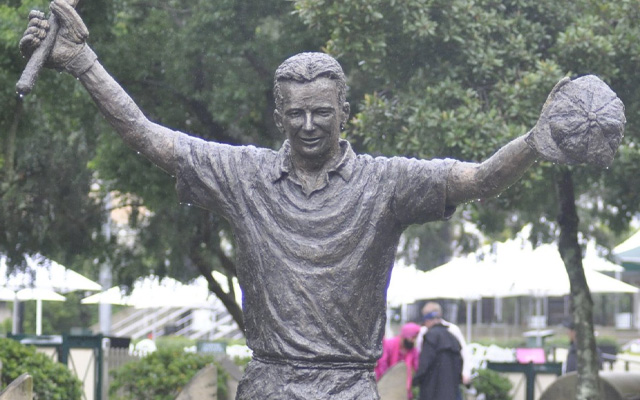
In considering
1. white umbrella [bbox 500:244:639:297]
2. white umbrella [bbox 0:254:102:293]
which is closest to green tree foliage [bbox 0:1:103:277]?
white umbrella [bbox 0:254:102:293]

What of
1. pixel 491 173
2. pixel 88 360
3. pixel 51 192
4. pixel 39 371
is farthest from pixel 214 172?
pixel 51 192

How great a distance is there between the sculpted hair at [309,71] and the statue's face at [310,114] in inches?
0.7


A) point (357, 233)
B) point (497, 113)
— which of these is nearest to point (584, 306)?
point (497, 113)

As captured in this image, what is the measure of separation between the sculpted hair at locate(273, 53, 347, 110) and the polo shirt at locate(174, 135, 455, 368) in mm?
219

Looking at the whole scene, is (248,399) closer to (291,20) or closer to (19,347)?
(19,347)

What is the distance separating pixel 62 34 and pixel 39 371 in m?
7.26

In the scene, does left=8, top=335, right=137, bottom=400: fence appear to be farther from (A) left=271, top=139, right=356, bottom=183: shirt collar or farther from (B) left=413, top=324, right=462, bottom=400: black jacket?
(A) left=271, top=139, right=356, bottom=183: shirt collar

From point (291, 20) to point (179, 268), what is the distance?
5279mm

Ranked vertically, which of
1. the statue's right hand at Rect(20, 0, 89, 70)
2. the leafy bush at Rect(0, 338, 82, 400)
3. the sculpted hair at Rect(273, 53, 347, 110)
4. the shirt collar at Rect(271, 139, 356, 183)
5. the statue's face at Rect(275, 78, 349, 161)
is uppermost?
the statue's right hand at Rect(20, 0, 89, 70)

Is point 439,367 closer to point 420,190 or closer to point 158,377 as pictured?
point 158,377

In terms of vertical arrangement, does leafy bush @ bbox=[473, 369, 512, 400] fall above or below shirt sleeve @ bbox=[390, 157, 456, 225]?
below

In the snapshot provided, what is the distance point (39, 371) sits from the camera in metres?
11.1

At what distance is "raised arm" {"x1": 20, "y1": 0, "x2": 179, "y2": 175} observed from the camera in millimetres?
4262

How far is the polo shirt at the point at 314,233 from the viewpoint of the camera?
4215mm
